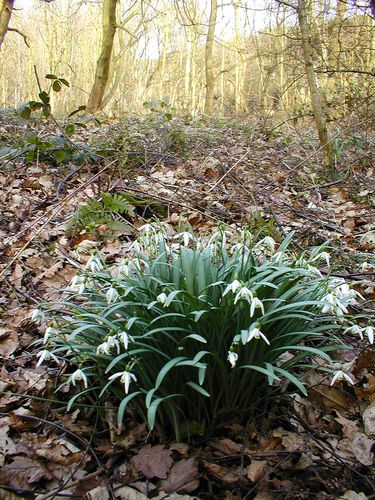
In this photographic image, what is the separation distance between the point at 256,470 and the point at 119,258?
2.05 meters

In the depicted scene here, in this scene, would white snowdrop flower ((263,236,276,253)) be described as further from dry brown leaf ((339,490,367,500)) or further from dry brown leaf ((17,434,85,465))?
dry brown leaf ((17,434,85,465))

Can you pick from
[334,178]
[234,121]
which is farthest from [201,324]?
[234,121]

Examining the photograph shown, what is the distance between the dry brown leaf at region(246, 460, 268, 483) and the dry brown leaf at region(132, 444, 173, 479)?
1.06 feet

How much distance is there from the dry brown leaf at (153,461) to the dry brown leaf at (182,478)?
3 centimetres

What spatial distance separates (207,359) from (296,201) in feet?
11.3

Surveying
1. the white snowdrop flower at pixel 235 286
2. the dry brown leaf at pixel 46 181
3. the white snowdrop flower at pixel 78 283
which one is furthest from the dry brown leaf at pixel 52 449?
the dry brown leaf at pixel 46 181

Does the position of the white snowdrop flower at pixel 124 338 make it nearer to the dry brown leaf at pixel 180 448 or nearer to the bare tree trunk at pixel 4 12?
the dry brown leaf at pixel 180 448

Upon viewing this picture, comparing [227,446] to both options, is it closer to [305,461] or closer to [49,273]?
[305,461]

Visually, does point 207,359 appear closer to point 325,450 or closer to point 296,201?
point 325,450

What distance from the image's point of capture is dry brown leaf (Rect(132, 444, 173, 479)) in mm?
1830

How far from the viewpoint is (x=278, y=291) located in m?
2.07

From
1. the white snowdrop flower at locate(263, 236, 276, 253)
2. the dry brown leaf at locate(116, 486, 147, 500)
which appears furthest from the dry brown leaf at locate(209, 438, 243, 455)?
the white snowdrop flower at locate(263, 236, 276, 253)

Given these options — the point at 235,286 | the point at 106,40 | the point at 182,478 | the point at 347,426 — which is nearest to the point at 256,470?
the point at 182,478

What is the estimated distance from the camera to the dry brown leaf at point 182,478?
1793 mm
